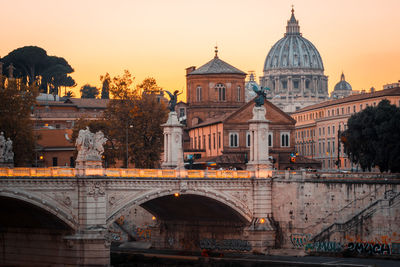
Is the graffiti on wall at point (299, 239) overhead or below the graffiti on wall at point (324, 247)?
overhead

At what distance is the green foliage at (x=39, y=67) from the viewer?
18062cm

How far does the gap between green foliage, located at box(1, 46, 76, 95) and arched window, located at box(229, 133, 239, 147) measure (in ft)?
193

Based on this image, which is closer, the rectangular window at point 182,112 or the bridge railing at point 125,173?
the bridge railing at point 125,173

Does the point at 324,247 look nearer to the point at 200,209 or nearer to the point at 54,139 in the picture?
the point at 200,209

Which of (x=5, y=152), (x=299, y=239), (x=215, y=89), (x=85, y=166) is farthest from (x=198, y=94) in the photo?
(x=85, y=166)

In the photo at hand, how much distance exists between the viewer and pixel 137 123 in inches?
4621

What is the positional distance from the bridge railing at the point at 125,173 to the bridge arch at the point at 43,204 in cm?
143

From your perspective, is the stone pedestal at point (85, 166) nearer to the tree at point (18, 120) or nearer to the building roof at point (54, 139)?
the tree at point (18, 120)

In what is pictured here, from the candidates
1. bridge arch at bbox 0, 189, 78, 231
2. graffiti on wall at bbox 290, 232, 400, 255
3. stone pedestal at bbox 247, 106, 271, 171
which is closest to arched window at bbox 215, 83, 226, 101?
stone pedestal at bbox 247, 106, 271, 171

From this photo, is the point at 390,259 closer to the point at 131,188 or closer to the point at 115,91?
the point at 131,188

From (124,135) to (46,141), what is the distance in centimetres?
1745

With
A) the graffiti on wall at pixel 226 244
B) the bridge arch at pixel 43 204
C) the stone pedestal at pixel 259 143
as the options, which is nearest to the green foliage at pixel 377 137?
the stone pedestal at pixel 259 143

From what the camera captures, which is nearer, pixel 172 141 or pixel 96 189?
pixel 96 189

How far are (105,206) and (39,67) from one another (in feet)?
349
